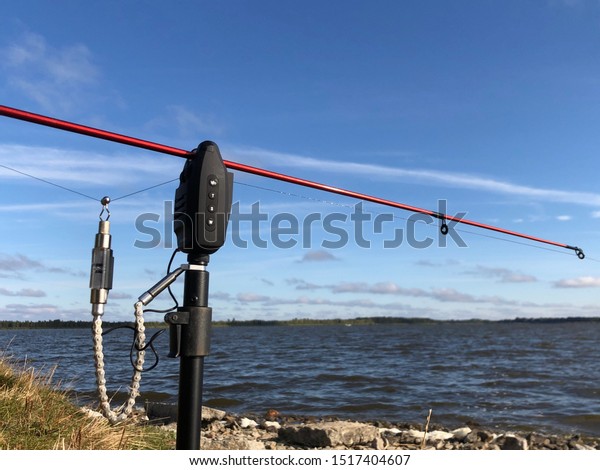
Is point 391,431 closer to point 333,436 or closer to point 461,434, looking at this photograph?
point 461,434

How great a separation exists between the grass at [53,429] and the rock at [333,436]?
2898 mm

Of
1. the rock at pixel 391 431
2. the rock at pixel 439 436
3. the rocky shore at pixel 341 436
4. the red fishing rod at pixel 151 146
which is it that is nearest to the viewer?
the red fishing rod at pixel 151 146

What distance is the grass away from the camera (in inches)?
171

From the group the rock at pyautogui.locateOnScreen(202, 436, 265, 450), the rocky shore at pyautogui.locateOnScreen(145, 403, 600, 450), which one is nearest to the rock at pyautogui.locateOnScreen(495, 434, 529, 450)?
the rocky shore at pyautogui.locateOnScreen(145, 403, 600, 450)

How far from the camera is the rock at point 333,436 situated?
27.6 ft

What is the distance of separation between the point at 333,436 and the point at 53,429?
477 cm

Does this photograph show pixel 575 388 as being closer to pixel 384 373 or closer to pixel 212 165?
pixel 384 373

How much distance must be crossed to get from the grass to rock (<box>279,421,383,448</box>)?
2.90 metres

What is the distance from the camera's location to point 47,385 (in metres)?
6.88

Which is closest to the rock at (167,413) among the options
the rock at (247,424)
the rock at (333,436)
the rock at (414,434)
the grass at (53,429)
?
the rock at (247,424)

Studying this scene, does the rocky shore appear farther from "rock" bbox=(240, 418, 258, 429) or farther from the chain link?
the chain link

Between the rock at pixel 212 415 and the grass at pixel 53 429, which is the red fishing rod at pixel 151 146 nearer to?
the grass at pixel 53 429
